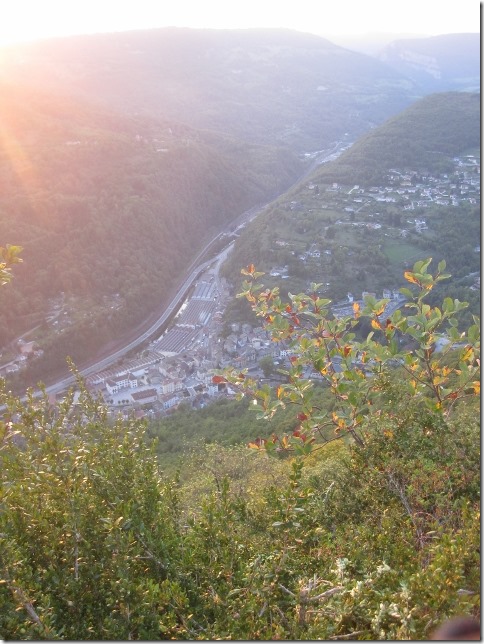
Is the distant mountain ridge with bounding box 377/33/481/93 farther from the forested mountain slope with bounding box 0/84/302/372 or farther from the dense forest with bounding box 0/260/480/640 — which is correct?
the dense forest with bounding box 0/260/480/640

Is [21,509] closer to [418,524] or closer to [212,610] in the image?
[212,610]

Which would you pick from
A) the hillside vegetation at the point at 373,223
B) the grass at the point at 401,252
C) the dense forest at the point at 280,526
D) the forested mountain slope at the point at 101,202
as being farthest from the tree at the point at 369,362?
the grass at the point at 401,252

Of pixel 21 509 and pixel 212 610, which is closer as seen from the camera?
pixel 212 610

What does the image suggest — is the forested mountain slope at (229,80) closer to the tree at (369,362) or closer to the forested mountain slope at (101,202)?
the forested mountain slope at (101,202)

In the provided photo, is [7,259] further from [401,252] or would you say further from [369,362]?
[401,252]

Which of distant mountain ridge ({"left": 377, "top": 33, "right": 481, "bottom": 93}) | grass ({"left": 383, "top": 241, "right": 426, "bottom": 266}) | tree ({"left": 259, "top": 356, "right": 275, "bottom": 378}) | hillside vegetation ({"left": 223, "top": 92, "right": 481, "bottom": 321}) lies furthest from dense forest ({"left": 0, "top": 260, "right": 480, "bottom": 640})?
distant mountain ridge ({"left": 377, "top": 33, "right": 481, "bottom": 93})

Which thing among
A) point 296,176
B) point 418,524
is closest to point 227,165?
point 296,176

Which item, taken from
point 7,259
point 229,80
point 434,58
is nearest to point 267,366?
point 7,259
